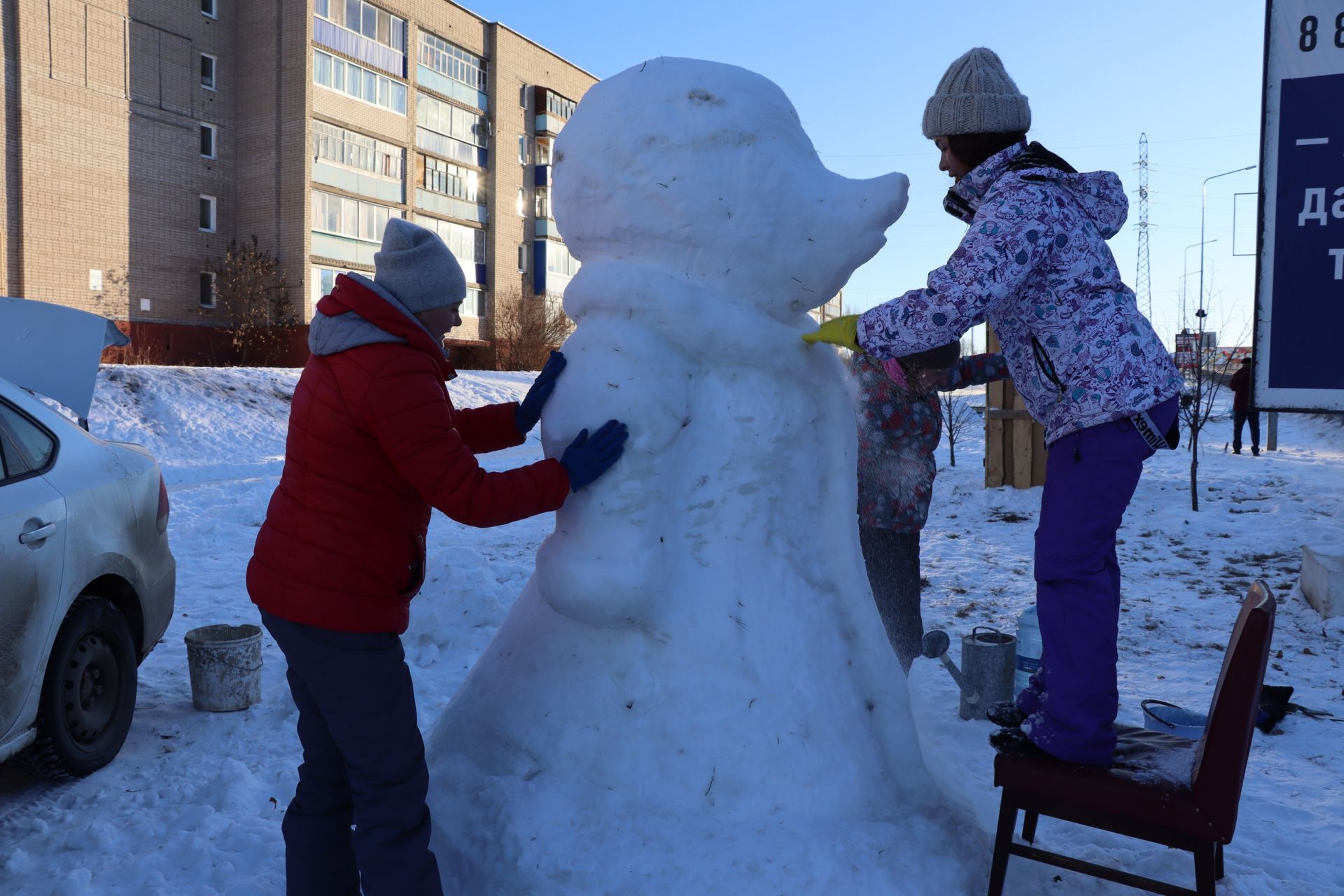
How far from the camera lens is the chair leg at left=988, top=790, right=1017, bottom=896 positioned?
7.30 feet

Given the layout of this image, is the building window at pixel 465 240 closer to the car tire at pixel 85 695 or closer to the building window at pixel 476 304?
the building window at pixel 476 304

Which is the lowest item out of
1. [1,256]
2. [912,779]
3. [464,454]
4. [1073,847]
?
[1073,847]

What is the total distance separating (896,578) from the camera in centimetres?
380

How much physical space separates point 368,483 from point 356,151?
2597cm

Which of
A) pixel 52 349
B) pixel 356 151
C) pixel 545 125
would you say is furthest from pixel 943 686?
pixel 545 125

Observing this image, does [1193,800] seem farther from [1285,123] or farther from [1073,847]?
[1285,123]

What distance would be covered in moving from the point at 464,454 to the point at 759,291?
84cm

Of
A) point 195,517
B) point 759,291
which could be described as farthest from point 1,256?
point 759,291

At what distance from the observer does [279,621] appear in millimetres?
2096

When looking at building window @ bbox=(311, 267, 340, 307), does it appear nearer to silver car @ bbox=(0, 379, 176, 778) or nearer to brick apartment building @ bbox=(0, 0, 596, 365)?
brick apartment building @ bbox=(0, 0, 596, 365)

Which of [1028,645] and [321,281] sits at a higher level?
[321,281]

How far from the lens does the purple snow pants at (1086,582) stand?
224cm

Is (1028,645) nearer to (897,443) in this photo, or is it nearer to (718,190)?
(897,443)

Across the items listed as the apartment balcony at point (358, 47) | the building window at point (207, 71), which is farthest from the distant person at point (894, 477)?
the building window at point (207, 71)
